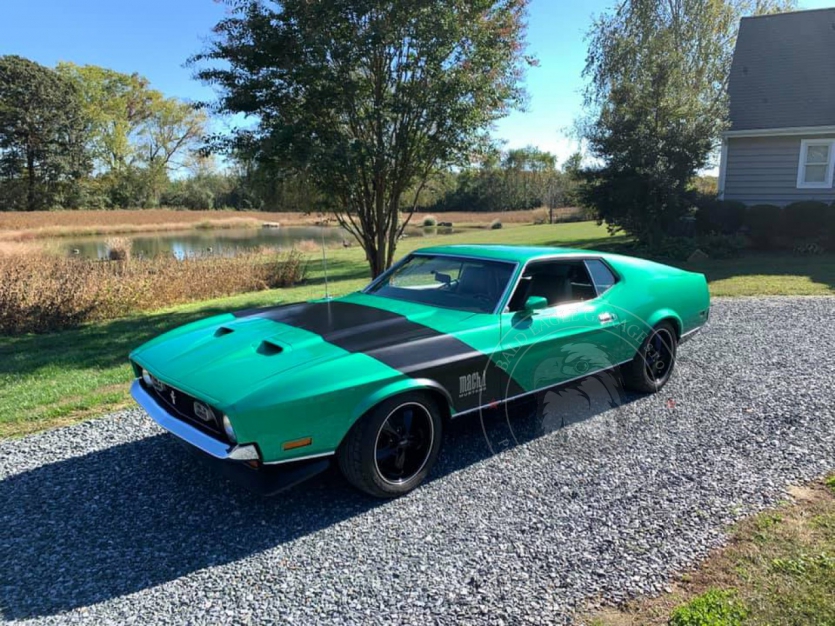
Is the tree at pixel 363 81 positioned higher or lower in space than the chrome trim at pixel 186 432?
higher

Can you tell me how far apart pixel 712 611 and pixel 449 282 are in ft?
9.10

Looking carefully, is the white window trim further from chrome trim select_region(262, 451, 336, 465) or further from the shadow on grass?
chrome trim select_region(262, 451, 336, 465)

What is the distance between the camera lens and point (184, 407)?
315 cm

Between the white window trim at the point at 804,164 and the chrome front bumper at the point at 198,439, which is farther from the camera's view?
the white window trim at the point at 804,164

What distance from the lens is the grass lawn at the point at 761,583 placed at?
221cm

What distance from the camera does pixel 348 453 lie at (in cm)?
300

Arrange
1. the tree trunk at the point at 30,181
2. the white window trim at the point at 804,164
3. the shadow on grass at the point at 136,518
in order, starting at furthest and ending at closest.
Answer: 1. the tree trunk at the point at 30,181
2. the white window trim at the point at 804,164
3. the shadow on grass at the point at 136,518

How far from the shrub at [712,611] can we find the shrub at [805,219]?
14.8 meters

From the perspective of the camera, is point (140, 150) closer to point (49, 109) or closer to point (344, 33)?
point (49, 109)

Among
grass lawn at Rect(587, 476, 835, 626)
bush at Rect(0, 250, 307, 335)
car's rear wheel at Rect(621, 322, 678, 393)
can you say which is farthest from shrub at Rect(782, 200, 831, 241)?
grass lawn at Rect(587, 476, 835, 626)

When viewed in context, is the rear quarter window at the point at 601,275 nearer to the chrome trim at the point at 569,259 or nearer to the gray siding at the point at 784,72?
the chrome trim at the point at 569,259

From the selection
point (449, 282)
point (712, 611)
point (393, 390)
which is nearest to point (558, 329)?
point (449, 282)

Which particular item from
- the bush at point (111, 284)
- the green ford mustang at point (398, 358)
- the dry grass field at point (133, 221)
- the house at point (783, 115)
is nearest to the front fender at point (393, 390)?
the green ford mustang at point (398, 358)

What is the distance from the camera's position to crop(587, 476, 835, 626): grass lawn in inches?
87.2
